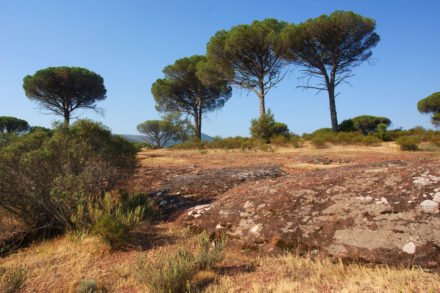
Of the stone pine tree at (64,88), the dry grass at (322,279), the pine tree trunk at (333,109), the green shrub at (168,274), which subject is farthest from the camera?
the stone pine tree at (64,88)

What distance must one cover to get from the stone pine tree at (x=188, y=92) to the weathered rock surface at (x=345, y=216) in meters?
25.0

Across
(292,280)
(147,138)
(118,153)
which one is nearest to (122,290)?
(292,280)

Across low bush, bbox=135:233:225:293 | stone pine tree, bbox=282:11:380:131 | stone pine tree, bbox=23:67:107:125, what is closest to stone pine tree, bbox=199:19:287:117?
stone pine tree, bbox=282:11:380:131

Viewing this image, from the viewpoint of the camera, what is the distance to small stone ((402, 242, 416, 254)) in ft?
7.89

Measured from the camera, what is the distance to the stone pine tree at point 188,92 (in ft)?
93.9

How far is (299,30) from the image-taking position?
2050cm

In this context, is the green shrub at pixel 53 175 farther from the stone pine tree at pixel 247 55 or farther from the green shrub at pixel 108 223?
the stone pine tree at pixel 247 55

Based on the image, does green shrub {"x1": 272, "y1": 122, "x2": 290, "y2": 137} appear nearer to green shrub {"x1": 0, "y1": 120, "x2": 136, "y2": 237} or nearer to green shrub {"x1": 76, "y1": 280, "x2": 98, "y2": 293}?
green shrub {"x1": 0, "y1": 120, "x2": 136, "y2": 237}

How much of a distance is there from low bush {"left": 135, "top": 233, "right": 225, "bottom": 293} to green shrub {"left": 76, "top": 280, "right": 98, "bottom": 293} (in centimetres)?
37

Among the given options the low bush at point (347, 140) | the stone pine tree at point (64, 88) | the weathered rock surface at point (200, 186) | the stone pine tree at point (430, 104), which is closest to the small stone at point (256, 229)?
the weathered rock surface at point (200, 186)

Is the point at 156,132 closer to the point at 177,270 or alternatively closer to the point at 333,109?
the point at 333,109

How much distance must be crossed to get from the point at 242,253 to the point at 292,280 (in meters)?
0.88

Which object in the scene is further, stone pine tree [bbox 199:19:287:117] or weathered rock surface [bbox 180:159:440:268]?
stone pine tree [bbox 199:19:287:117]

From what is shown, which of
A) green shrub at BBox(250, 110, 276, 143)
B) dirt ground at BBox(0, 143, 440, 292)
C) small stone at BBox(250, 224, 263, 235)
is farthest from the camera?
green shrub at BBox(250, 110, 276, 143)
